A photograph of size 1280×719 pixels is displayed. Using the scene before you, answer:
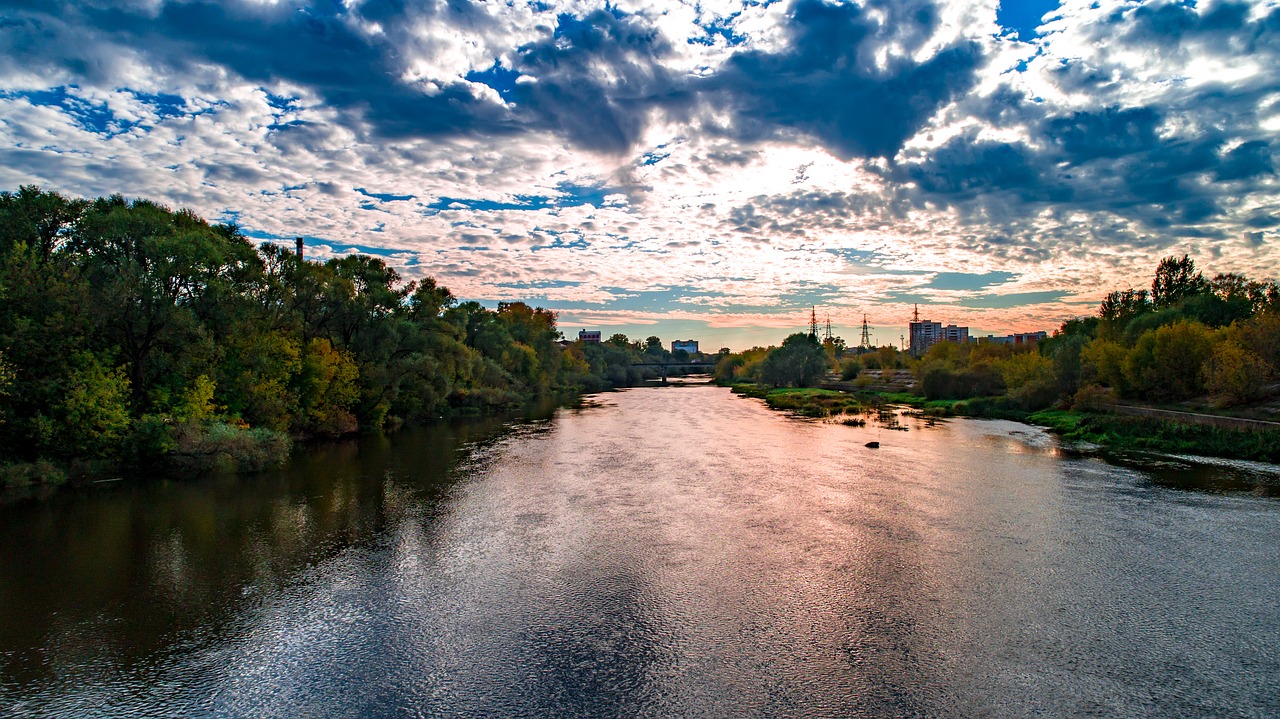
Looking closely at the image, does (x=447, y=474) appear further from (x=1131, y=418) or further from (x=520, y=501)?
(x=1131, y=418)

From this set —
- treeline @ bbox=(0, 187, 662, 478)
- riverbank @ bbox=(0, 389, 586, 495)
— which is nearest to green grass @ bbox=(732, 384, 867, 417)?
treeline @ bbox=(0, 187, 662, 478)

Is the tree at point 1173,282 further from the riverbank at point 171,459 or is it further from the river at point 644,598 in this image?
the riverbank at point 171,459

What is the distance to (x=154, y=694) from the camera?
32.4ft

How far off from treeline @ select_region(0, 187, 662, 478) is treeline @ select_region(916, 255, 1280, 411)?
191ft

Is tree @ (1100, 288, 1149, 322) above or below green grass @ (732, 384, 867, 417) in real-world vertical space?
above

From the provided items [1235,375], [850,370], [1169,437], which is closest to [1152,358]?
[1235,375]

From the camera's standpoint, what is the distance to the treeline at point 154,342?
25.5m

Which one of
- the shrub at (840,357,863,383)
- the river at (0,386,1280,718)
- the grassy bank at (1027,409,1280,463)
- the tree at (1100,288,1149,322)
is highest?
the tree at (1100,288,1149,322)

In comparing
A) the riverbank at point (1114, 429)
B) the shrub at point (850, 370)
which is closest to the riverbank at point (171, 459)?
the riverbank at point (1114, 429)

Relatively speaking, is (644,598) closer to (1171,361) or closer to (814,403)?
(1171,361)

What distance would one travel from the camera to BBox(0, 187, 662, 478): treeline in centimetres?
2548

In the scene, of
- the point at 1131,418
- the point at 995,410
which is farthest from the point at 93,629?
the point at 995,410

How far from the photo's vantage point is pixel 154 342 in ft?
97.3

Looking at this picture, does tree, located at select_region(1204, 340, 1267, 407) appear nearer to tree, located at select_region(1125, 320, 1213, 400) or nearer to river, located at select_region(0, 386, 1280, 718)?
tree, located at select_region(1125, 320, 1213, 400)
